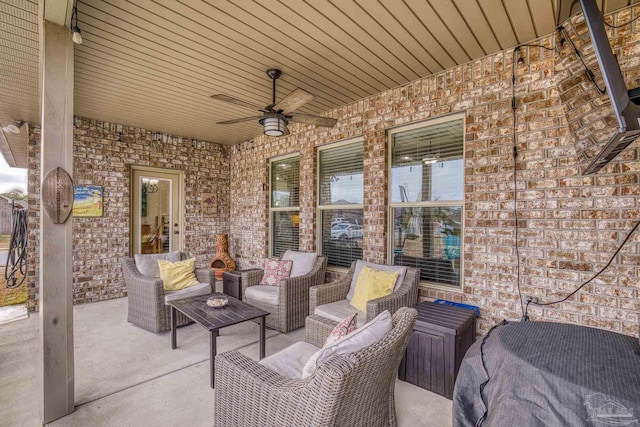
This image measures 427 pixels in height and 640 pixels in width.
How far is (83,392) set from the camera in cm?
229

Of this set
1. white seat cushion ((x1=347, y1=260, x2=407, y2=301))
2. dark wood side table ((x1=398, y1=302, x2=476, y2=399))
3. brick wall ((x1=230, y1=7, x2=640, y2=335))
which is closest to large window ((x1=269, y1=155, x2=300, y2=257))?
white seat cushion ((x1=347, y1=260, x2=407, y2=301))

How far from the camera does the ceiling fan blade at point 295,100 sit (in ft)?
→ 8.56

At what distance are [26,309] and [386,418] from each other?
5.18 meters

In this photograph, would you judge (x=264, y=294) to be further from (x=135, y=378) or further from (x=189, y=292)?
(x=135, y=378)

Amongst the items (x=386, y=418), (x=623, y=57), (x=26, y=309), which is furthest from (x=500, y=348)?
(x=26, y=309)

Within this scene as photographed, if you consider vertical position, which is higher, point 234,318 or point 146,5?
point 146,5

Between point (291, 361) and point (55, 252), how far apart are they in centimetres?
169

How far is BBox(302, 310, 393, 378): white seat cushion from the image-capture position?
135 centimetres

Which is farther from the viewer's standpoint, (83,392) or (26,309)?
(26,309)

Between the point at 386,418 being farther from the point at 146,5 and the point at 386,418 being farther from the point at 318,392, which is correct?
the point at 146,5

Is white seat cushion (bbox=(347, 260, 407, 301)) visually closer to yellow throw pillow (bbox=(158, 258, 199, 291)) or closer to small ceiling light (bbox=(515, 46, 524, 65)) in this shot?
yellow throw pillow (bbox=(158, 258, 199, 291))

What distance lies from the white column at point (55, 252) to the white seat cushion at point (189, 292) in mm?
1360

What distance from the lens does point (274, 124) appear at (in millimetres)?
3078

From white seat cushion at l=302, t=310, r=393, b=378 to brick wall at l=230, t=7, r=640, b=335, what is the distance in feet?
4.81
